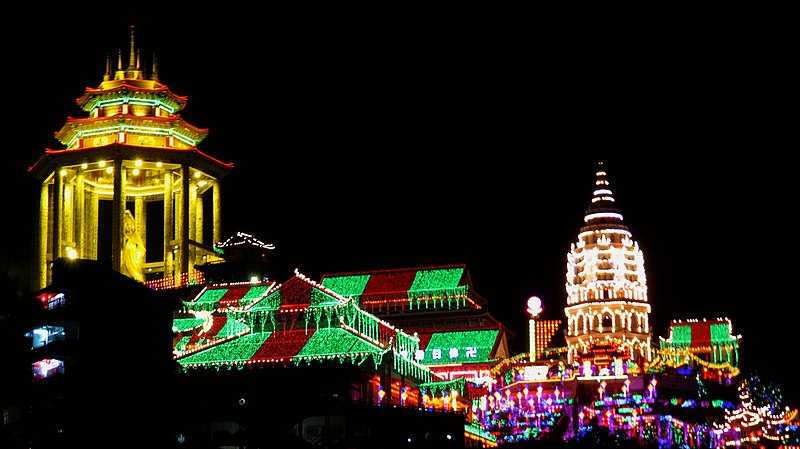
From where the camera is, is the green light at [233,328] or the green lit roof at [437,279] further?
the green lit roof at [437,279]

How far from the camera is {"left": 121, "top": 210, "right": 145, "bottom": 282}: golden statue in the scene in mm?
118000

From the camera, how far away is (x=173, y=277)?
11450 cm

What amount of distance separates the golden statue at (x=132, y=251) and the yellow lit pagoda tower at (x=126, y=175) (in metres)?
0.08

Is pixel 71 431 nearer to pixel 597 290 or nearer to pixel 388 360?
pixel 388 360

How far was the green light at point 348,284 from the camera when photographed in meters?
111

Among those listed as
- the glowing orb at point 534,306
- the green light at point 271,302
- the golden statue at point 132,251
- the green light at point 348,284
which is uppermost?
the golden statue at point 132,251

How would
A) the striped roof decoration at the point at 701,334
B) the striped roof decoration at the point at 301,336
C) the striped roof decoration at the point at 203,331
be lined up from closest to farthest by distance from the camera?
the striped roof decoration at the point at 301,336
the striped roof decoration at the point at 203,331
the striped roof decoration at the point at 701,334

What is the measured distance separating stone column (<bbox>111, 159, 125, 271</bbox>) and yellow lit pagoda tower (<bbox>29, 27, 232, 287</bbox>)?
7cm

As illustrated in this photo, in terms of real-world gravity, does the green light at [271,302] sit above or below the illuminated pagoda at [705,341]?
above

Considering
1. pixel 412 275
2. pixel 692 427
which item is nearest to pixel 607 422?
pixel 692 427

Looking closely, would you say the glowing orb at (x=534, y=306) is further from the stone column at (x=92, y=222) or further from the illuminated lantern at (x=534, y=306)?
the stone column at (x=92, y=222)

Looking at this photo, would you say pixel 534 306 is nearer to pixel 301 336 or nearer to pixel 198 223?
pixel 198 223

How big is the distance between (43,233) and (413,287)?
30.2 meters

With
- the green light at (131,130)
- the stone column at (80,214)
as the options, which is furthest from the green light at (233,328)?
the stone column at (80,214)
